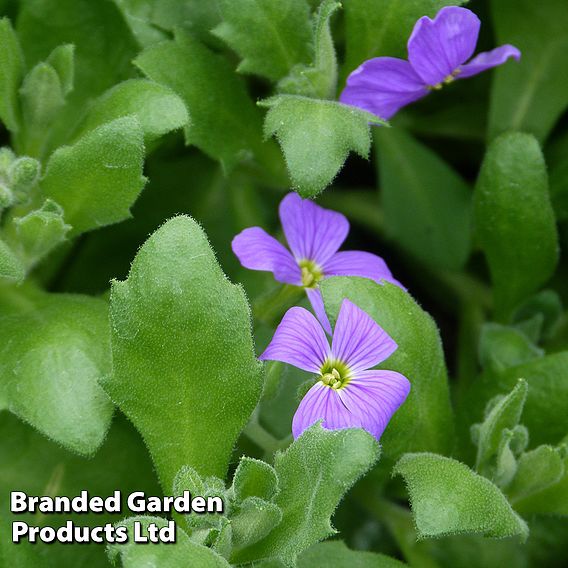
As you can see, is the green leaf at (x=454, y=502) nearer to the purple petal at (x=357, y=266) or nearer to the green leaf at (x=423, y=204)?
the purple petal at (x=357, y=266)

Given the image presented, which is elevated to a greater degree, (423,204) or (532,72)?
(532,72)

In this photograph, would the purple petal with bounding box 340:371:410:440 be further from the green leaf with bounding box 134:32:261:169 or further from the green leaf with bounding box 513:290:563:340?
the green leaf with bounding box 513:290:563:340

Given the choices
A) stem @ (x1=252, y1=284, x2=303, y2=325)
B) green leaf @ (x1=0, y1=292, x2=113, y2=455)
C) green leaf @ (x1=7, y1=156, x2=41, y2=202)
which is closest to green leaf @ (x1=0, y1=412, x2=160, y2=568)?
green leaf @ (x1=0, y1=292, x2=113, y2=455)

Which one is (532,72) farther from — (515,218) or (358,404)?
(358,404)

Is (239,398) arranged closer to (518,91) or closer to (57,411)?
(57,411)

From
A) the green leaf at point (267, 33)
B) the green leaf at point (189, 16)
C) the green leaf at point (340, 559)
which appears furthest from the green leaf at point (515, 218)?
the green leaf at point (340, 559)

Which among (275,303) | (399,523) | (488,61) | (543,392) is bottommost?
(399,523)

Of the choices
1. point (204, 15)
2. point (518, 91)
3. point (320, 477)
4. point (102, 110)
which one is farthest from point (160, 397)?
point (518, 91)

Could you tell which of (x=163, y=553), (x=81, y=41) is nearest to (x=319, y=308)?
(x=163, y=553)
